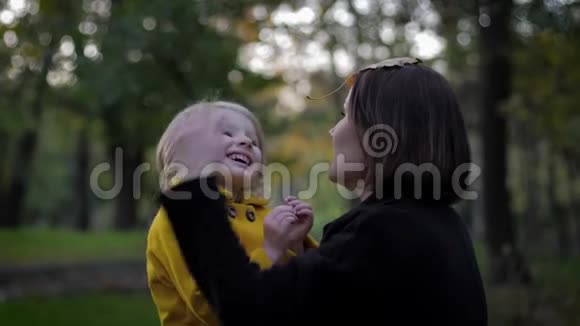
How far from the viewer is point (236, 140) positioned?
2.22 m

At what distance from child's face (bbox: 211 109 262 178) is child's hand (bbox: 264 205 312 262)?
332mm

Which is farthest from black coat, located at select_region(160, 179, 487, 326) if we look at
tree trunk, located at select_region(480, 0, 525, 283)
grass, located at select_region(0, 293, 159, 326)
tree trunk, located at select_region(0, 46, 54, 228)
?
tree trunk, located at select_region(0, 46, 54, 228)

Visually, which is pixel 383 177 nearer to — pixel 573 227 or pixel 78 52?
pixel 78 52

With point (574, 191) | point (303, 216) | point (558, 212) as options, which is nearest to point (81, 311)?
point (303, 216)

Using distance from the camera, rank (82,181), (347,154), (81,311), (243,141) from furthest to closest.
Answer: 1. (82,181)
2. (81,311)
3. (243,141)
4. (347,154)

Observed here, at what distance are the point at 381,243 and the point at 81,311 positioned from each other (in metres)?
10.0

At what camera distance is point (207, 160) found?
192 cm

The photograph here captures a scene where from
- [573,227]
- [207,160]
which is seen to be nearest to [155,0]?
[207,160]

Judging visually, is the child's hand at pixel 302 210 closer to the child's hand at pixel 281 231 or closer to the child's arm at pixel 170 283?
the child's hand at pixel 281 231

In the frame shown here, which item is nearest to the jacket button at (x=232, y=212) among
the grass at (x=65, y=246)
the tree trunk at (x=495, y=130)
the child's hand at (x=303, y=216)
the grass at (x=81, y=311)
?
the child's hand at (x=303, y=216)

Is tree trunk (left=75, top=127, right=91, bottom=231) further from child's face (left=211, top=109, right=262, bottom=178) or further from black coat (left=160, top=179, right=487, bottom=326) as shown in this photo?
black coat (left=160, top=179, right=487, bottom=326)

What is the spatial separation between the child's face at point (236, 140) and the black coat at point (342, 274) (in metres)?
0.52

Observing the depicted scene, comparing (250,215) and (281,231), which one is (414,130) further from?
(250,215)

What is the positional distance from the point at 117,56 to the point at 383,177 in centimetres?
960
